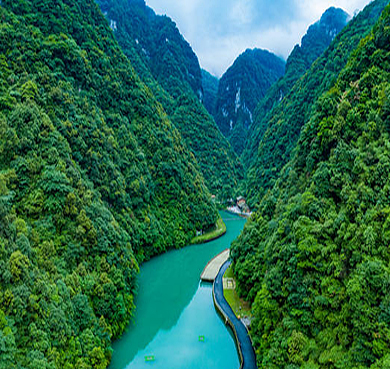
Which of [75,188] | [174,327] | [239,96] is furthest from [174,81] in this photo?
[174,327]

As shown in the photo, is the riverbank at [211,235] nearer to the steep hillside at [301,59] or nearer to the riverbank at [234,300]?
the riverbank at [234,300]

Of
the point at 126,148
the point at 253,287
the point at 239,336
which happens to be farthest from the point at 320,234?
the point at 126,148

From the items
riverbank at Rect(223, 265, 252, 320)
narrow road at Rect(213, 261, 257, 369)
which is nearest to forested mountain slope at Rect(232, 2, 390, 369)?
narrow road at Rect(213, 261, 257, 369)

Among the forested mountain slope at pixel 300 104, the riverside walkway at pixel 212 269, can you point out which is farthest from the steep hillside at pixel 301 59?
the riverside walkway at pixel 212 269

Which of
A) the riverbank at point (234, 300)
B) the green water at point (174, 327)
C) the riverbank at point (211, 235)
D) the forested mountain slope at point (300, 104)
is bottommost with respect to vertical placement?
the green water at point (174, 327)

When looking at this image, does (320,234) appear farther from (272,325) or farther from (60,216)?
(60,216)

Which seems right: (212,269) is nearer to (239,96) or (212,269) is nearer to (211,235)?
(211,235)

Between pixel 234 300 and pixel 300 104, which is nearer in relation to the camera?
pixel 234 300
